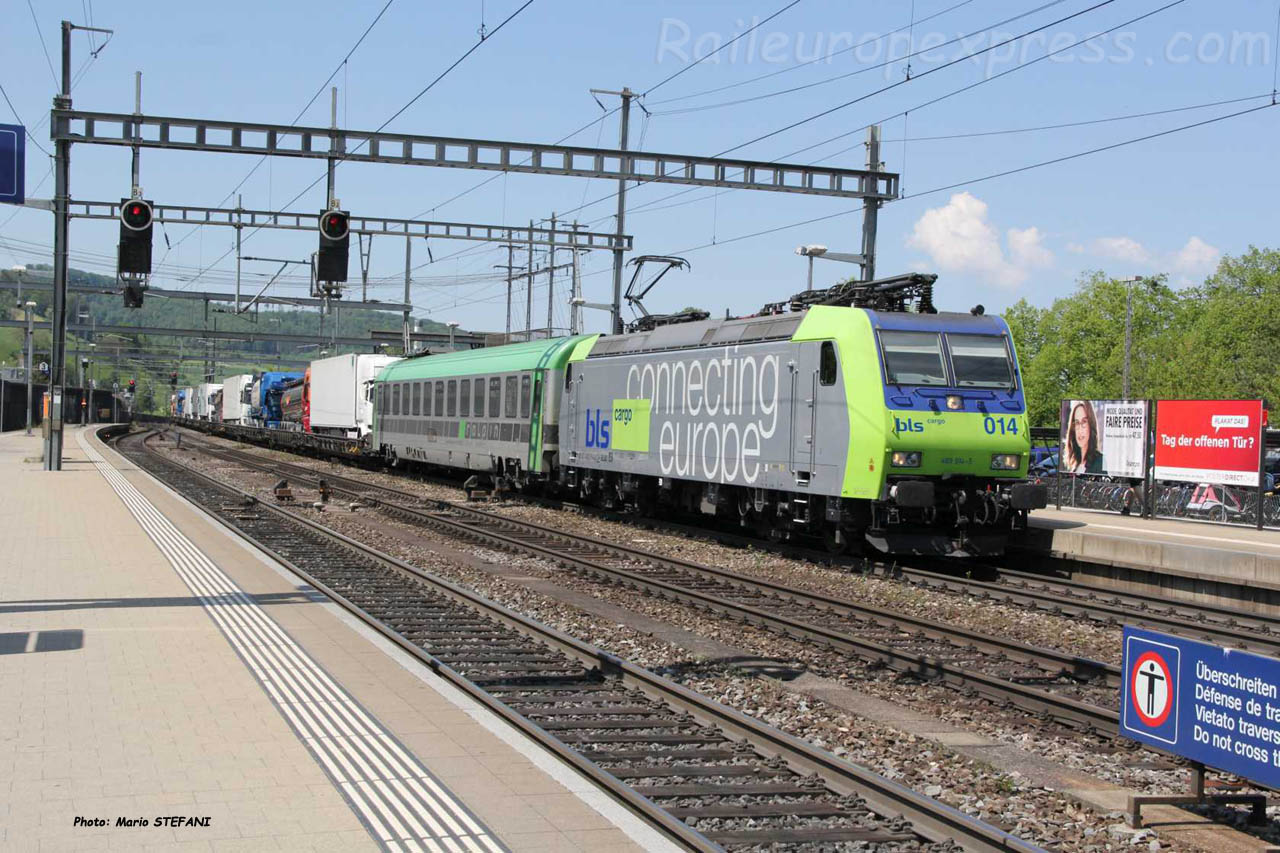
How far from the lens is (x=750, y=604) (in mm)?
13578

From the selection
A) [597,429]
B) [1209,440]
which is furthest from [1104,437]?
[597,429]

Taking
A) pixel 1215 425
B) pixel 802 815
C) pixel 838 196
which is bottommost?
pixel 802 815

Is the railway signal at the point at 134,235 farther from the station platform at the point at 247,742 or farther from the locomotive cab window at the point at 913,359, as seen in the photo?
the locomotive cab window at the point at 913,359

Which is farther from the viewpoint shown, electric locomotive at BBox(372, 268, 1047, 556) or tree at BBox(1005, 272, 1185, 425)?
tree at BBox(1005, 272, 1185, 425)

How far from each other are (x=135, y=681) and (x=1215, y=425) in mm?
17187

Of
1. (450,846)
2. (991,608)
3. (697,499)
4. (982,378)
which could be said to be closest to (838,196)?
(697,499)

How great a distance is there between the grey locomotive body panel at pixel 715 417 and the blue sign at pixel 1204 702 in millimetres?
9601

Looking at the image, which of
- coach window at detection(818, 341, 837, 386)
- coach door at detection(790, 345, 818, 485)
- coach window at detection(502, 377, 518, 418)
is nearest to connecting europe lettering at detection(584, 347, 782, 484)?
coach door at detection(790, 345, 818, 485)

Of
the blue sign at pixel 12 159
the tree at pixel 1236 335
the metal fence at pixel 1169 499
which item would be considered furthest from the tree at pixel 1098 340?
the blue sign at pixel 12 159

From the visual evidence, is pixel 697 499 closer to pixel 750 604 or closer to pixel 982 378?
pixel 982 378

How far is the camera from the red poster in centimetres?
1959

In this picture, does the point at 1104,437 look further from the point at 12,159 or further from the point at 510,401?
the point at 12,159

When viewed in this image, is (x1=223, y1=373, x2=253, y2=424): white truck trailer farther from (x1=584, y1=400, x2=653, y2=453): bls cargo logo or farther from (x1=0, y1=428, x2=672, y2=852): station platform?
(x1=0, y1=428, x2=672, y2=852): station platform

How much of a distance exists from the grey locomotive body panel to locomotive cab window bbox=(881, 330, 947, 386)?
0.75 m
